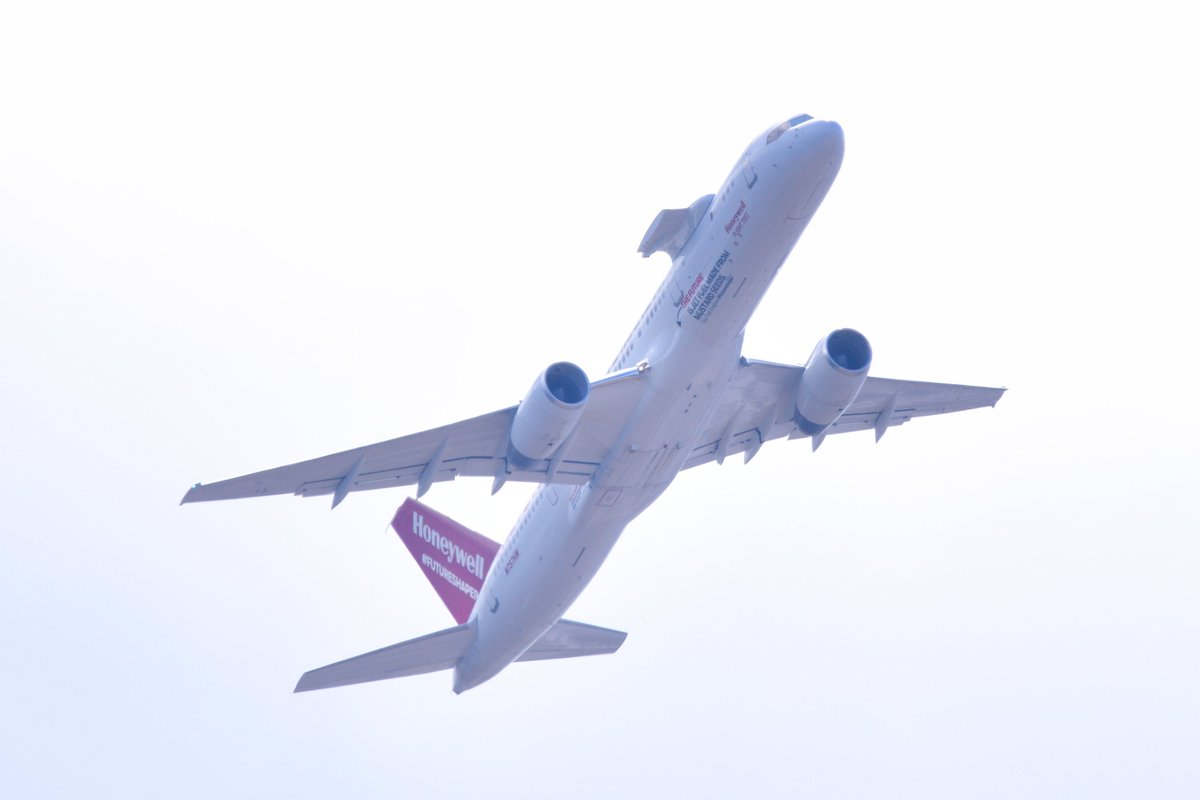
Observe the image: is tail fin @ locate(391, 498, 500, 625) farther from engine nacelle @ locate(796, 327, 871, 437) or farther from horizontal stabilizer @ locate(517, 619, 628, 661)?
engine nacelle @ locate(796, 327, 871, 437)

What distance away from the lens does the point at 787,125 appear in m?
28.3

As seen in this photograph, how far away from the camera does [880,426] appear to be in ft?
118

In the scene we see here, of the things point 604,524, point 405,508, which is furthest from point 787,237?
point 405,508

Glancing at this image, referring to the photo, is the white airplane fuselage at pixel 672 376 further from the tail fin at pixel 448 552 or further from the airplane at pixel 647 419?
the tail fin at pixel 448 552

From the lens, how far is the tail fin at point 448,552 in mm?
39812

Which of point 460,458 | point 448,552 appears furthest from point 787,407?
point 448,552

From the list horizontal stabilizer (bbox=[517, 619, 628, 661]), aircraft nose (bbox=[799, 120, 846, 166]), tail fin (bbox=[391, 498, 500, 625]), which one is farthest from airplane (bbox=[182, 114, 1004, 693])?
tail fin (bbox=[391, 498, 500, 625])

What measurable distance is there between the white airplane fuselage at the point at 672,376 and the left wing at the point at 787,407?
187 centimetres

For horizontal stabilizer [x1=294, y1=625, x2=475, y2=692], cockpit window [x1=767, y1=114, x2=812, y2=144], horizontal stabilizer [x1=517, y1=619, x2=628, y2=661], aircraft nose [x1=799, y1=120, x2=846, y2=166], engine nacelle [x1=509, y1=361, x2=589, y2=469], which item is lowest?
horizontal stabilizer [x1=517, y1=619, x2=628, y2=661]

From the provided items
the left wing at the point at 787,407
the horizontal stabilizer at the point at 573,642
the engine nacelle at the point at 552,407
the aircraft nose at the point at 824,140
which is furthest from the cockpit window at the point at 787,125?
the horizontal stabilizer at the point at 573,642

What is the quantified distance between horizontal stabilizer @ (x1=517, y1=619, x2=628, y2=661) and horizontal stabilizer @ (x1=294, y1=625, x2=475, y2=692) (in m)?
2.91

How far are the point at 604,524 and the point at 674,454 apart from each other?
2.47 meters

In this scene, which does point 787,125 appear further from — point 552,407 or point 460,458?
point 460,458

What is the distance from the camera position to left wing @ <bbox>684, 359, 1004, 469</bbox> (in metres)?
33.6
